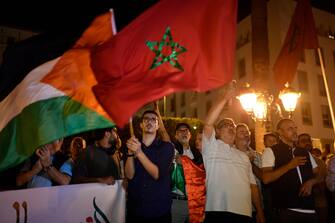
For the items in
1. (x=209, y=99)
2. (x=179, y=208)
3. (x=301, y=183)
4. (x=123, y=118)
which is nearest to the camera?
(x=123, y=118)

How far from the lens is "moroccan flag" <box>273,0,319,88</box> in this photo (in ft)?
25.7

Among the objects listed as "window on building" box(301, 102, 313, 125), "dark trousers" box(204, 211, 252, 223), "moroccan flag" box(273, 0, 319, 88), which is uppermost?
"window on building" box(301, 102, 313, 125)

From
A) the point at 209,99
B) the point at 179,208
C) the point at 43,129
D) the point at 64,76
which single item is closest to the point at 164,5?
the point at 64,76

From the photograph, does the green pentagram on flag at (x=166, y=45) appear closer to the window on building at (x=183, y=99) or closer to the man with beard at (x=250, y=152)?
the man with beard at (x=250, y=152)

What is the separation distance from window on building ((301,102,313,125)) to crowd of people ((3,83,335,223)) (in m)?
29.3

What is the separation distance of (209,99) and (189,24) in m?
36.8

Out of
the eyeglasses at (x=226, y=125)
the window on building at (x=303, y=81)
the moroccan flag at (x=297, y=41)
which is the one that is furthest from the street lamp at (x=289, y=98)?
the window on building at (x=303, y=81)

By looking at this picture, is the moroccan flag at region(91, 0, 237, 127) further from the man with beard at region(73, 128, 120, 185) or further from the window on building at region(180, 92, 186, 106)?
the window on building at region(180, 92, 186, 106)

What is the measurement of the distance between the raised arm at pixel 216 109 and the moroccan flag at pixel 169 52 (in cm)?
51

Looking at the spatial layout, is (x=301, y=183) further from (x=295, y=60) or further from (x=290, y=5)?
(x=290, y=5)

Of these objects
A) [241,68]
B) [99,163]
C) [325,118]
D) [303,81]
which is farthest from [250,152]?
[325,118]

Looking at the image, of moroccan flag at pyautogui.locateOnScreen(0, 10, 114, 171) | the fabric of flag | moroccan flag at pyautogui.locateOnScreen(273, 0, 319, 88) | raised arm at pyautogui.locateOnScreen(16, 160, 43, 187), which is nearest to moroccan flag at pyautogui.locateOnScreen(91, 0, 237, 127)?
moroccan flag at pyautogui.locateOnScreen(0, 10, 114, 171)

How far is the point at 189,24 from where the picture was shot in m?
4.73

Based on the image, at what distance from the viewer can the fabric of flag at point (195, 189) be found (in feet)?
19.2
